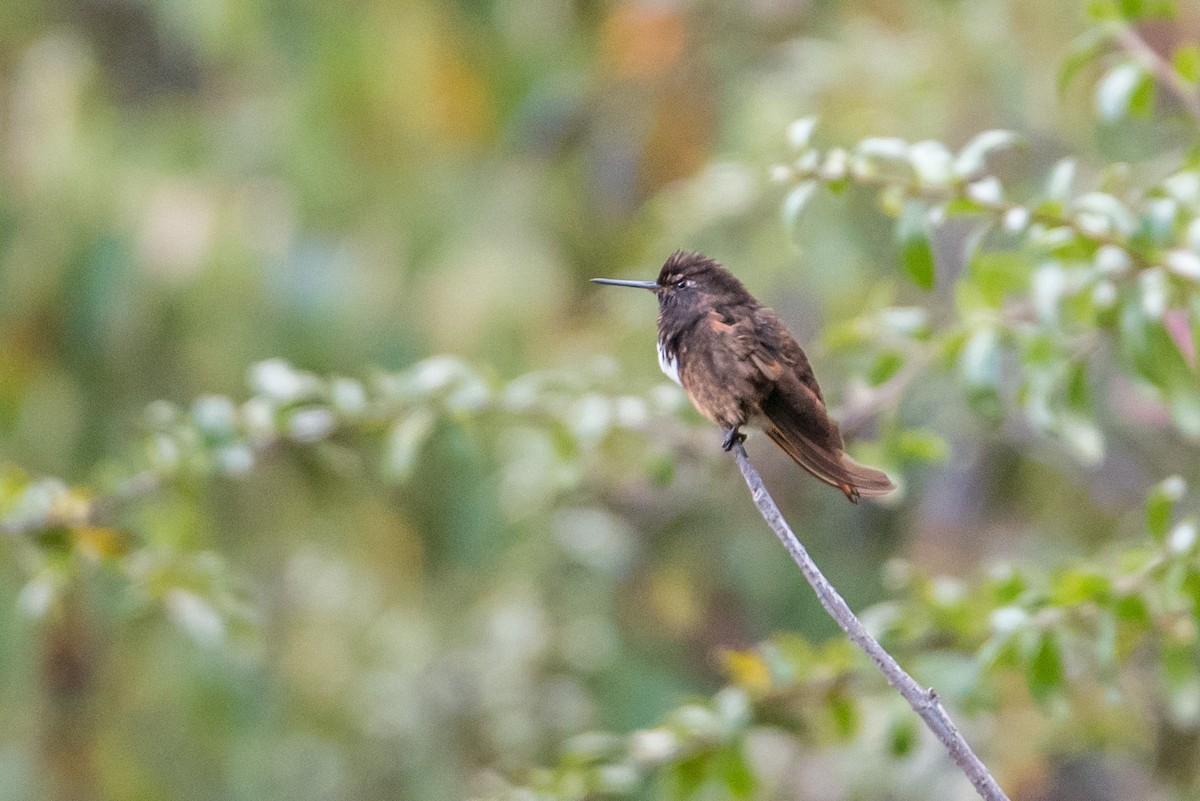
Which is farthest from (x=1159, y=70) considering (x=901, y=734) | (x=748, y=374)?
(x=901, y=734)

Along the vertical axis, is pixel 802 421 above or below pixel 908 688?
above

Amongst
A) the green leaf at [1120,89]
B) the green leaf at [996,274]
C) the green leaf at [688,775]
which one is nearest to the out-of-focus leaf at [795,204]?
the green leaf at [996,274]

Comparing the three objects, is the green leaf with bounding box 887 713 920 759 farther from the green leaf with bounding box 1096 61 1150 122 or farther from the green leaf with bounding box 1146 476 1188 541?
the green leaf with bounding box 1096 61 1150 122

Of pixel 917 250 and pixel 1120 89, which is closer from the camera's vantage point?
pixel 917 250

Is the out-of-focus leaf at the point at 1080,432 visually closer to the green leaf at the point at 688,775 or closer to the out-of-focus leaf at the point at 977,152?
the out-of-focus leaf at the point at 977,152

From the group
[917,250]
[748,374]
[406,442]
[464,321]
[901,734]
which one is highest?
[464,321]

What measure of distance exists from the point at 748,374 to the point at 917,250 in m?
0.40

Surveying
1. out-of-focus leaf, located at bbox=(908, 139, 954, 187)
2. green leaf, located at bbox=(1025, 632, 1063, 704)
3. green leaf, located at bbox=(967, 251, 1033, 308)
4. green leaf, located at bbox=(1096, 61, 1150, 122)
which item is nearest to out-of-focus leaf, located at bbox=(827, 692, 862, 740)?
green leaf, located at bbox=(1025, 632, 1063, 704)

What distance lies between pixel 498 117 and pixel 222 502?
196 centimetres

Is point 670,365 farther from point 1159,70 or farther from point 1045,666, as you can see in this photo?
point 1159,70

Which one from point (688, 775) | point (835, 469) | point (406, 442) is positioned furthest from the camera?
point (406, 442)

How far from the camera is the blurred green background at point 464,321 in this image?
4887 millimetres

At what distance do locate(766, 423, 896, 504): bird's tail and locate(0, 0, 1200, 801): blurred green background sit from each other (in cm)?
224

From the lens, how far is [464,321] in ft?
16.6
